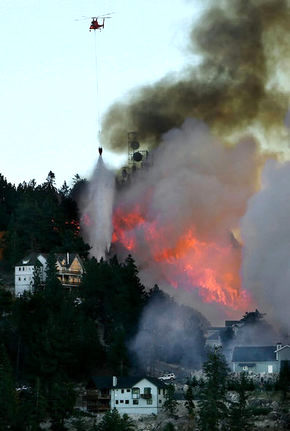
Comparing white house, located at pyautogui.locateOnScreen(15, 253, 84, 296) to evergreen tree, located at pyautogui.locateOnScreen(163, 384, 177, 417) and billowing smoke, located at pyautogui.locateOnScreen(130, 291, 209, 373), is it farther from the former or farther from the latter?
evergreen tree, located at pyautogui.locateOnScreen(163, 384, 177, 417)

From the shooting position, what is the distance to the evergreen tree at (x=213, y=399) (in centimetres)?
13112

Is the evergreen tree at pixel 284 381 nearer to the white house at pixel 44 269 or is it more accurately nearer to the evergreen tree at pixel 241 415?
the evergreen tree at pixel 241 415

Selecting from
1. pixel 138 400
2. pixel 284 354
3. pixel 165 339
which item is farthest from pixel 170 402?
pixel 165 339

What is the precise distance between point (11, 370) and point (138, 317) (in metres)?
24.8

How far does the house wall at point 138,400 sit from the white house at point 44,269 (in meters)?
30.2

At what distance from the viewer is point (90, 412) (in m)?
144

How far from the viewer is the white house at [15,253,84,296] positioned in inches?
6801

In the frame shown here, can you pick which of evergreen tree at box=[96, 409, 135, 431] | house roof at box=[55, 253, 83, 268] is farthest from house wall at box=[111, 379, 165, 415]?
house roof at box=[55, 253, 83, 268]

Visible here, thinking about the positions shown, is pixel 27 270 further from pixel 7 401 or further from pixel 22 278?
pixel 7 401

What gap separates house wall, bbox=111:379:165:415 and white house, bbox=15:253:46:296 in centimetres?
3109

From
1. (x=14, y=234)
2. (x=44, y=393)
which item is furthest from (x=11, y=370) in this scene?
(x=14, y=234)

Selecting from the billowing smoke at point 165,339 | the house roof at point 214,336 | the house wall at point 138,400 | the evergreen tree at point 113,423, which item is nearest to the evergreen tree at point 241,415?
the house wall at point 138,400

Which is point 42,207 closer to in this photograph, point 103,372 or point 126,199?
point 126,199

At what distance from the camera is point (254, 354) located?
511ft
